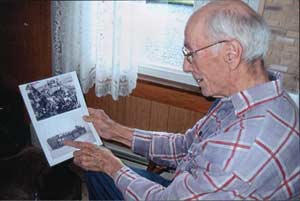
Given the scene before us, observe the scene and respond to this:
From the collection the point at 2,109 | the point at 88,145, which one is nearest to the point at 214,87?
the point at 88,145

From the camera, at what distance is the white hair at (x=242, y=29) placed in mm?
707

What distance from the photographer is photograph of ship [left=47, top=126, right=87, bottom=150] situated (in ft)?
3.29

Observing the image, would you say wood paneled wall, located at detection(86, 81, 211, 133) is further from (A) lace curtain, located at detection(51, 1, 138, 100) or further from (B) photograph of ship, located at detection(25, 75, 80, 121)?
(B) photograph of ship, located at detection(25, 75, 80, 121)

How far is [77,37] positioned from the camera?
1.59 metres

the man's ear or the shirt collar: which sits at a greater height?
the man's ear

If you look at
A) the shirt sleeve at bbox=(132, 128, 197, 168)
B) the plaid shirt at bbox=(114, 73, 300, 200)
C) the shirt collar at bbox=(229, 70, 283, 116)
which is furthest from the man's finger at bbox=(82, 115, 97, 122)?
the shirt collar at bbox=(229, 70, 283, 116)

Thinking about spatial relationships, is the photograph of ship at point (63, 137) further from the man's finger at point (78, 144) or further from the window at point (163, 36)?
the window at point (163, 36)

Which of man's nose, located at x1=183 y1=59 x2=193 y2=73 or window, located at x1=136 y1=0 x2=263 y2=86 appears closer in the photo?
man's nose, located at x1=183 y1=59 x2=193 y2=73

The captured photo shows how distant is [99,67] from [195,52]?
2.79 feet

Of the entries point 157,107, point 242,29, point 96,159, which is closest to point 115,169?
point 96,159

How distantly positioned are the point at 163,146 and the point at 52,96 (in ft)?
1.28

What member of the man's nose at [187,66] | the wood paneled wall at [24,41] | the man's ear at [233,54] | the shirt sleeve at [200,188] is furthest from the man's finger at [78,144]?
the wood paneled wall at [24,41]

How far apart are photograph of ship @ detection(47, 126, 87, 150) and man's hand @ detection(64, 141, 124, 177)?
46mm

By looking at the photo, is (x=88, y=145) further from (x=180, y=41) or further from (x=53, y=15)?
(x=53, y=15)
